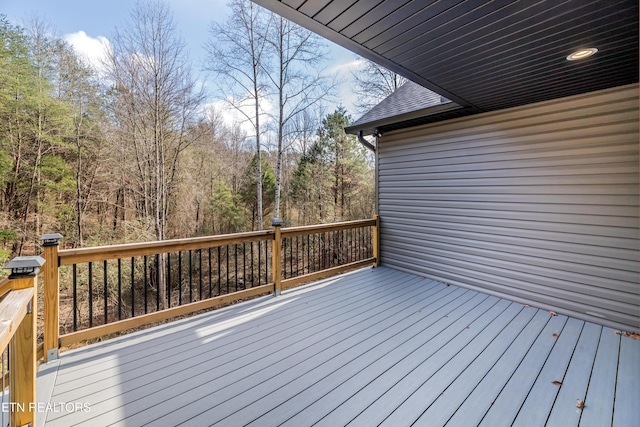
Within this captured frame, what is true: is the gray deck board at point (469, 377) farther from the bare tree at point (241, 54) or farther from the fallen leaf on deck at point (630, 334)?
the bare tree at point (241, 54)

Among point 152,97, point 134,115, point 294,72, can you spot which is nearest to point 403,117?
point 294,72

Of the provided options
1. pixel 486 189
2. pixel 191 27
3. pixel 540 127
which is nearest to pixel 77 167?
pixel 191 27

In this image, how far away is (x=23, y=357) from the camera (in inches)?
60.3

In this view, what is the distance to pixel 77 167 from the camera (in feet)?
25.3

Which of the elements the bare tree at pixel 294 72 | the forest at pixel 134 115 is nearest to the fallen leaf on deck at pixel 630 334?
the bare tree at pixel 294 72

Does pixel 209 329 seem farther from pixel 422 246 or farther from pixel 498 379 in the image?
pixel 422 246

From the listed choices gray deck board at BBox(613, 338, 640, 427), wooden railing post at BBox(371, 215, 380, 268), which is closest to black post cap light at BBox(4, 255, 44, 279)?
gray deck board at BBox(613, 338, 640, 427)

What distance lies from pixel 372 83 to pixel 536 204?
8698mm

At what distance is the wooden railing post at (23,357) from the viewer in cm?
150

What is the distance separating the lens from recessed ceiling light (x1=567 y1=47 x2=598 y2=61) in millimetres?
2186

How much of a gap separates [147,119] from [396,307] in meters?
8.28

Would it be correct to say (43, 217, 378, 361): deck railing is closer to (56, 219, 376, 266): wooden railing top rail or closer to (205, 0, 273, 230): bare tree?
(56, 219, 376, 266): wooden railing top rail

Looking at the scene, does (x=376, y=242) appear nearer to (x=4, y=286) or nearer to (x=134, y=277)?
(x=134, y=277)

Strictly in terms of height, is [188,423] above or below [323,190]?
below
